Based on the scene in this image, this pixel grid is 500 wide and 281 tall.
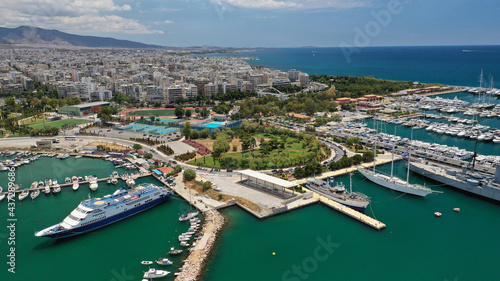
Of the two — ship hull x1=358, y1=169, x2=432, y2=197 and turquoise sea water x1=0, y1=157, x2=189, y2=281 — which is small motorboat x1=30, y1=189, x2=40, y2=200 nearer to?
turquoise sea water x1=0, y1=157, x2=189, y2=281

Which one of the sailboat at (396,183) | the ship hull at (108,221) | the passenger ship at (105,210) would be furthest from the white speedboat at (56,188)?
the sailboat at (396,183)

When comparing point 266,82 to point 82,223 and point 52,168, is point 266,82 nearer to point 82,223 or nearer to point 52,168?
point 52,168

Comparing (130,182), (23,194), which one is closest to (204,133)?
(130,182)

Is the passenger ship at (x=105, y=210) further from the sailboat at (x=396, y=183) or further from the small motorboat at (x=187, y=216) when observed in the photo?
the sailboat at (x=396, y=183)

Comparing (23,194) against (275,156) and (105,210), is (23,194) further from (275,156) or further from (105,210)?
(275,156)

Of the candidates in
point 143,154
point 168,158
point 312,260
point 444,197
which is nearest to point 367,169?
point 444,197

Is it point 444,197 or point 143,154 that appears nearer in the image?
point 444,197
